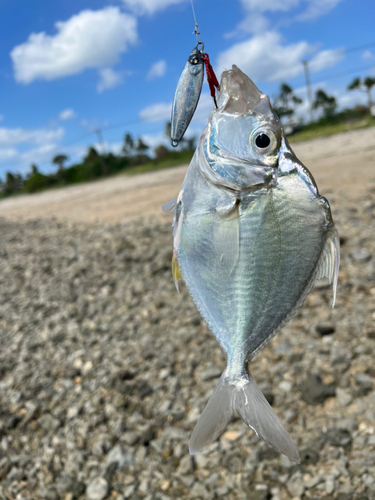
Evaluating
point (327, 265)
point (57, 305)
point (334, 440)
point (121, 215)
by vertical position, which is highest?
point (327, 265)

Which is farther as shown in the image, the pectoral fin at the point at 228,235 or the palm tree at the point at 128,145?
the palm tree at the point at 128,145

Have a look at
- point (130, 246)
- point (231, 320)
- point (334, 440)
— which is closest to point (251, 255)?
point (231, 320)

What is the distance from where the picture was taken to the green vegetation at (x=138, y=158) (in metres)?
19.2

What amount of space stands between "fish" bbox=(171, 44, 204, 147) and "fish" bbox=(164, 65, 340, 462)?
0.28 ft

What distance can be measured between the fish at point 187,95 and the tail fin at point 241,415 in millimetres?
865

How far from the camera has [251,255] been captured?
1.35 meters

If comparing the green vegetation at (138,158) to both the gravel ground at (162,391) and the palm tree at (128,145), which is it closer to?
the palm tree at (128,145)

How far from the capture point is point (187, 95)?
131 cm

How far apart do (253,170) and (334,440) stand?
10.8ft

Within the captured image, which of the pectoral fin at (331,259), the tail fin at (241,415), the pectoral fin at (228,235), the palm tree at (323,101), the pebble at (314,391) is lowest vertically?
the pebble at (314,391)

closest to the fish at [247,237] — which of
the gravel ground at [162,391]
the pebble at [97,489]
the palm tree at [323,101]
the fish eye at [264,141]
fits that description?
the fish eye at [264,141]

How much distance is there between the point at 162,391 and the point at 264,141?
4002 mm

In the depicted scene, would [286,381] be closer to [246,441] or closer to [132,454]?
[246,441]

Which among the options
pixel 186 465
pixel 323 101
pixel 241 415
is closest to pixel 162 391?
pixel 186 465
